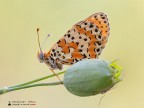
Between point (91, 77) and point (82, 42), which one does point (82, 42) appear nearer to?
point (82, 42)

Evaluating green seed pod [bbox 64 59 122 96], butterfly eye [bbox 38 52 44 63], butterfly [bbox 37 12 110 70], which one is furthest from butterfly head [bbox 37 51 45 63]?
green seed pod [bbox 64 59 122 96]

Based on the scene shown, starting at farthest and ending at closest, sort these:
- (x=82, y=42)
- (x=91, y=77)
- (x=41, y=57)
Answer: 1. (x=41, y=57)
2. (x=82, y=42)
3. (x=91, y=77)

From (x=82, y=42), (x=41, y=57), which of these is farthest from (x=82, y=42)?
(x=41, y=57)

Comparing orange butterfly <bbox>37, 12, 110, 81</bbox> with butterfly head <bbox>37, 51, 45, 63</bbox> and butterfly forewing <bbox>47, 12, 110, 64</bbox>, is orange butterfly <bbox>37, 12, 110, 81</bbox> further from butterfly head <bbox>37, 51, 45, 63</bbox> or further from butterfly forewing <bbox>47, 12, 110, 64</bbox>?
butterfly head <bbox>37, 51, 45, 63</bbox>

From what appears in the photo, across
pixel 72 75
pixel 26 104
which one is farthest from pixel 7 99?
pixel 72 75

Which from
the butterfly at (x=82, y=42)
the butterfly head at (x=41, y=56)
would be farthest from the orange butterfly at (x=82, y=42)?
the butterfly head at (x=41, y=56)

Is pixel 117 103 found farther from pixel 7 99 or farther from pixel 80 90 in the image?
pixel 80 90

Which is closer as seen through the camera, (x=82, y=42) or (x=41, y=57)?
(x=82, y=42)
